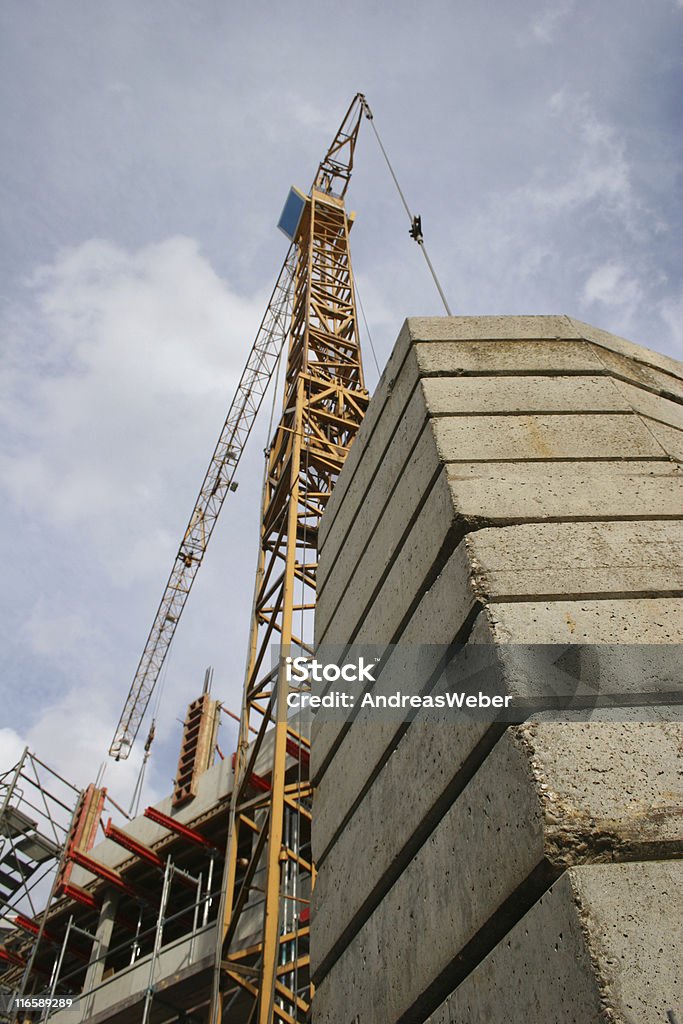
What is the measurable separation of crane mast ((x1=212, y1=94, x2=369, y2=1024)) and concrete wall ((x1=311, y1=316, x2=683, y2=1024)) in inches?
189

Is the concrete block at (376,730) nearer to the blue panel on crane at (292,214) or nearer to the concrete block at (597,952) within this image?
the concrete block at (597,952)

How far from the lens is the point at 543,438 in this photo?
10.6ft

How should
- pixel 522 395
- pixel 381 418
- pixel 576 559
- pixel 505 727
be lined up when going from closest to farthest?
pixel 505 727 → pixel 576 559 → pixel 522 395 → pixel 381 418

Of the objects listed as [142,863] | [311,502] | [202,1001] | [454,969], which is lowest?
[454,969]

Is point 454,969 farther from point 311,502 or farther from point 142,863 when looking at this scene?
point 142,863

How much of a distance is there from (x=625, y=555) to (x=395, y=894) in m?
1.44

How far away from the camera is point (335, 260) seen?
2788 centimetres

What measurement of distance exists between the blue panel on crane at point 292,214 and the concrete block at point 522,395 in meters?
29.9

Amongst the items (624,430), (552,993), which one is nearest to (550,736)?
(552,993)

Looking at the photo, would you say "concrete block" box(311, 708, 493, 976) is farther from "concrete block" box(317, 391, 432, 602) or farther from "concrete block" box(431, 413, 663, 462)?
"concrete block" box(431, 413, 663, 462)

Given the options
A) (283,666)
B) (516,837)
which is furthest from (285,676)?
(516,837)

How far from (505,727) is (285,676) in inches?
349

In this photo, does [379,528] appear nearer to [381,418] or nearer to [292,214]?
[381,418]

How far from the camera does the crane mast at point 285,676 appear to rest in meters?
10.2
